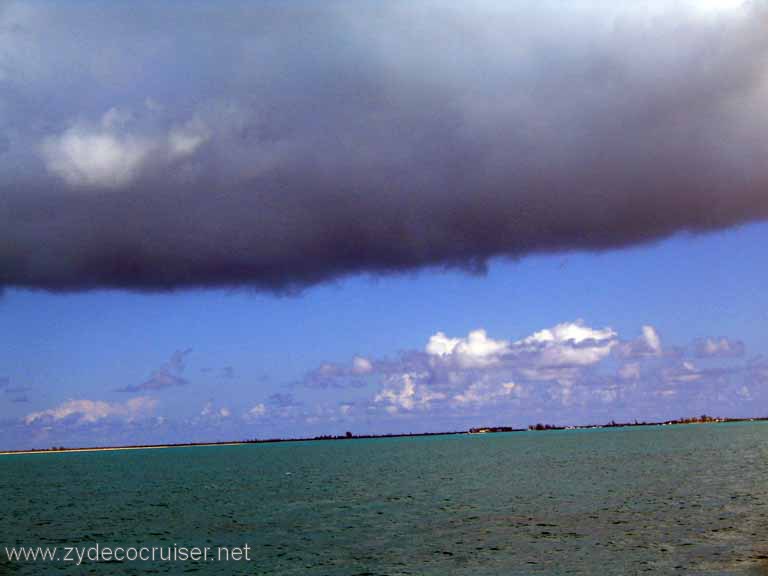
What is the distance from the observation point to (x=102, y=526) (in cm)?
8731

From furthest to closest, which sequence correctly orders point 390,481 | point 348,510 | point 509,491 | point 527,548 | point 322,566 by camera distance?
point 390,481, point 509,491, point 348,510, point 527,548, point 322,566

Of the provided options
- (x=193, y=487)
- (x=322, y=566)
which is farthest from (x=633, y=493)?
(x=193, y=487)

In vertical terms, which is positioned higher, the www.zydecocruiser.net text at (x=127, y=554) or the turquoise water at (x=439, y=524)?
the www.zydecocruiser.net text at (x=127, y=554)

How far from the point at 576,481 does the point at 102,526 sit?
79317 millimetres

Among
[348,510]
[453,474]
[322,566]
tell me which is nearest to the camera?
[322,566]

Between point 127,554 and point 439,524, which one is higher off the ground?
point 127,554

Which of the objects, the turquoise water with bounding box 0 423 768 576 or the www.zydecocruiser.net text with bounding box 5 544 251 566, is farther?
the www.zydecocruiser.net text with bounding box 5 544 251 566

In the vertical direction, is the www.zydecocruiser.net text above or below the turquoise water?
above

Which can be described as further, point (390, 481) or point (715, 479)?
point (390, 481)

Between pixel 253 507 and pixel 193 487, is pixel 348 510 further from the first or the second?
pixel 193 487

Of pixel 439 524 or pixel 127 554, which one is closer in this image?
pixel 127 554

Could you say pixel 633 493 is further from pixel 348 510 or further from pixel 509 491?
pixel 348 510

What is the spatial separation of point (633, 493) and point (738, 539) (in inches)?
1603

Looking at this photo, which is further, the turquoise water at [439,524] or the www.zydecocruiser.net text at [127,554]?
the www.zydecocruiser.net text at [127,554]
